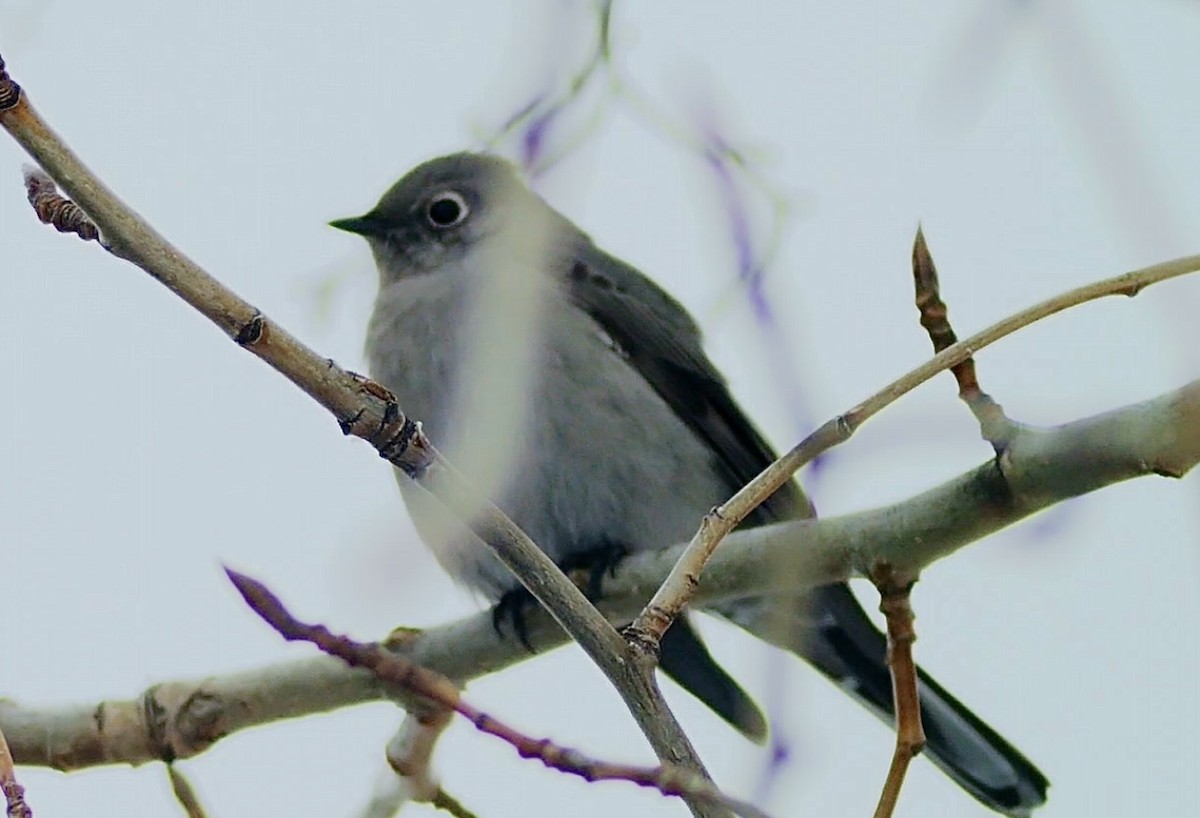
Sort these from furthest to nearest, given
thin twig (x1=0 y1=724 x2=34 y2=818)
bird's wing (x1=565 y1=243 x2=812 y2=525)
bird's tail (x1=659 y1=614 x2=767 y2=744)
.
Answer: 1. bird's wing (x1=565 y1=243 x2=812 y2=525)
2. bird's tail (x1=659 y1=614 x2=767 y2=744)
3. thin twig (x1=0 y1=724 x2=34 y2=818)

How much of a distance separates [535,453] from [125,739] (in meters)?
1.83

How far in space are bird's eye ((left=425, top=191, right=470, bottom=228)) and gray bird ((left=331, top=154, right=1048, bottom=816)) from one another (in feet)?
2.14

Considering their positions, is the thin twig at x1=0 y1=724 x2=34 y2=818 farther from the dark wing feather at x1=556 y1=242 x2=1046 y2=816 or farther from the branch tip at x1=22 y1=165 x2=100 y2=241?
the dark wing feather at x1=556 y1=242 x2=1046 y2=816

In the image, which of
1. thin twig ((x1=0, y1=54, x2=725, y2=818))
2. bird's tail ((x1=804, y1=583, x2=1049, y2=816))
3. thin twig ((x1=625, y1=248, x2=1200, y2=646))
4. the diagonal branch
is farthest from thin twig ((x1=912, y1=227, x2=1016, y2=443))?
bird's tail ((x1=804, y1=583, x2=1049, y2=816))

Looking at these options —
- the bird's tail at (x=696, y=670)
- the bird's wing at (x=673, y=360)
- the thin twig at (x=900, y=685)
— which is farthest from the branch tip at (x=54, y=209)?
the bird's wing at (x=673, y=360)

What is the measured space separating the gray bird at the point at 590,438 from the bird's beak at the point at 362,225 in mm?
745

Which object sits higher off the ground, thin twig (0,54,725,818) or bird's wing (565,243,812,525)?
bird's wing (565,243,812,525)

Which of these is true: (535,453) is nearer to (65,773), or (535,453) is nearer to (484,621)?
(484,621)

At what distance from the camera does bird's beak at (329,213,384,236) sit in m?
7.68

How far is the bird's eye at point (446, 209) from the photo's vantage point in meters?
7.63

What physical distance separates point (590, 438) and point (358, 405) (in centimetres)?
334

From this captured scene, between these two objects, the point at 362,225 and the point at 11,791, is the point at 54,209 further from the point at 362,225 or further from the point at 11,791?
the point at 362,225

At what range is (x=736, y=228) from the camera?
10.6 feet

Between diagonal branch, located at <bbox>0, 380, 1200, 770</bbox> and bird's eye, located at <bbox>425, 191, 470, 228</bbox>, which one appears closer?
diagonal branch, located at <bbox>0, 380, 1200, 770</bbox>
